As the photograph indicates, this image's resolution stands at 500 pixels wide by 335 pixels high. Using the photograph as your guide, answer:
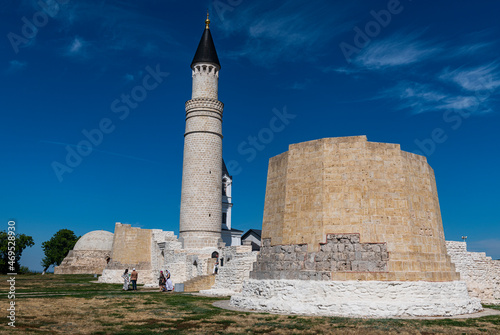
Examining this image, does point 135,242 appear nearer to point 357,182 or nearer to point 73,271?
point 73,271

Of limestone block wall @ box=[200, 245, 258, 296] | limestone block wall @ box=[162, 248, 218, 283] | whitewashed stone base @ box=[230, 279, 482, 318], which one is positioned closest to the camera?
whitewashed stone base @ box=[230, 279, 482, 318]

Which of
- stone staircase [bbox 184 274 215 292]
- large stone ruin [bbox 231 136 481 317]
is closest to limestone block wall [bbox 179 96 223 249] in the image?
stone staircase [bbox 184 274 215 292]

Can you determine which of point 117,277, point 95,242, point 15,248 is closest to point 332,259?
point 117,277

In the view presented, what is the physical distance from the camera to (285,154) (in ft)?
45.1

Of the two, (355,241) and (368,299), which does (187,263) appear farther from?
(368,299)

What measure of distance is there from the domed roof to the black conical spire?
22.3 m

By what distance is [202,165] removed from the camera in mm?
31672

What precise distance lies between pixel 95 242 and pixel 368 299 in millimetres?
38463

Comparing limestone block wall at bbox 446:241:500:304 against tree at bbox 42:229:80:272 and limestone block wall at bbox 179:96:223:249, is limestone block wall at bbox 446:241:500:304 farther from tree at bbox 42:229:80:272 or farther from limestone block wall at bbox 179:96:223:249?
tree at bbox 42:229:80:272

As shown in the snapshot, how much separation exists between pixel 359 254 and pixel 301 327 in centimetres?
353

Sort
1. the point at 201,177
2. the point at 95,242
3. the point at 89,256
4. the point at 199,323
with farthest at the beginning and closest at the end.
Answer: the point at 95,242, the point at 89,256, the point at 201,177, the point at 199,323

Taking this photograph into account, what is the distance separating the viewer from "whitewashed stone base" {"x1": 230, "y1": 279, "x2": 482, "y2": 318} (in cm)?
1037

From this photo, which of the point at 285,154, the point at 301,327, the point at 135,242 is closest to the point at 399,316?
the point at 301,327

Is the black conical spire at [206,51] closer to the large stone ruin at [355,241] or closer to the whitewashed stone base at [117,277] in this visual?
the whitewashed stone base at [117,277]
